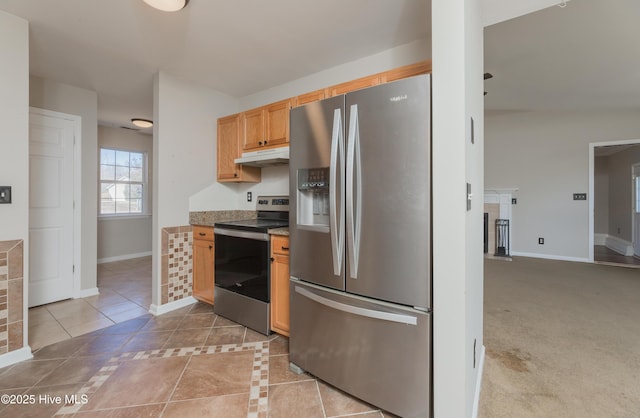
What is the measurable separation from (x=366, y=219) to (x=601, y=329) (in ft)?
8.75

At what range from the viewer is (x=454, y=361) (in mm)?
1222

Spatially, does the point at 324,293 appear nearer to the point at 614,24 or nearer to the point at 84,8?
the point at 84,8

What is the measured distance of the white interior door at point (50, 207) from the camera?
294 cm

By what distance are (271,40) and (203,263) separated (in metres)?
2.26

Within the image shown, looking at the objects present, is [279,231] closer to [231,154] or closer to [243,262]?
[243,262]

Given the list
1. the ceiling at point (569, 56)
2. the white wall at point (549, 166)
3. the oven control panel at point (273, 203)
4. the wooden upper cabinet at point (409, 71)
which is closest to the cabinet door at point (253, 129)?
the oven control panel at point (273, 203)

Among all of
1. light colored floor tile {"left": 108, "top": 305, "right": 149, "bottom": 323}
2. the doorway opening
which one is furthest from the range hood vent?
the doorway opening

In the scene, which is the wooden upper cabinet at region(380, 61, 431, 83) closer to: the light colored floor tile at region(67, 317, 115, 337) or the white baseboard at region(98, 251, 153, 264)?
the light colored floor tile at region(67, 317, 115, 337)

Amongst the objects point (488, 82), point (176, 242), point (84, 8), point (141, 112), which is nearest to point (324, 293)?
point (176, 242)

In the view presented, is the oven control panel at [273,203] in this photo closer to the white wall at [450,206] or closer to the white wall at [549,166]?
the white wall at [450,206]

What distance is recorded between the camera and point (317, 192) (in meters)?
1.94

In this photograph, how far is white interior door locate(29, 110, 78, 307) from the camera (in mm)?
2943

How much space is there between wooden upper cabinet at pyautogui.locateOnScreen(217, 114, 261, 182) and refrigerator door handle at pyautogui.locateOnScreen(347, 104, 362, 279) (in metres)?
1.93

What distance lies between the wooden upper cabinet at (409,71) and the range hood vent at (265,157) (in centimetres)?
109
